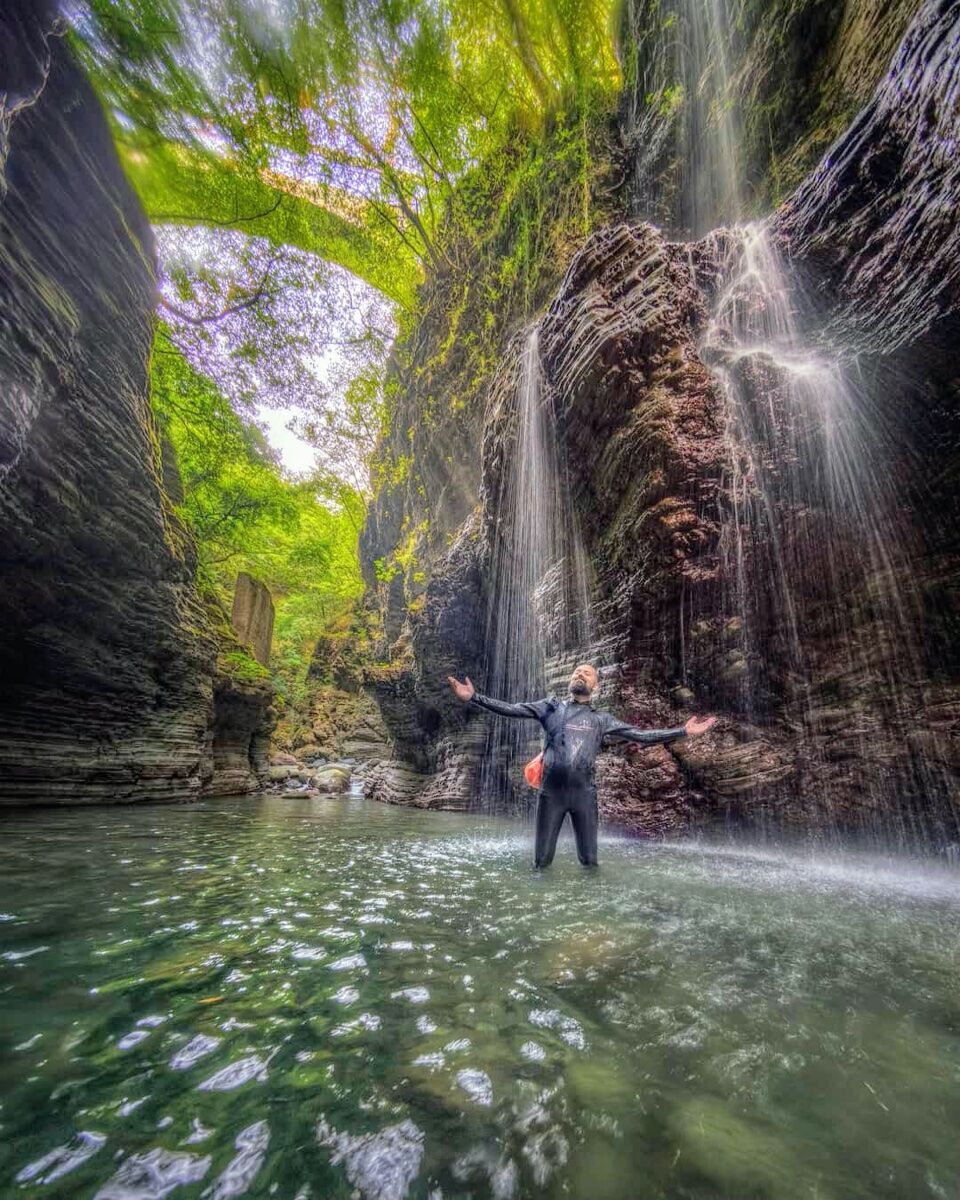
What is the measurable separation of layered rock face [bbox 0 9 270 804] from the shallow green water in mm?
6693

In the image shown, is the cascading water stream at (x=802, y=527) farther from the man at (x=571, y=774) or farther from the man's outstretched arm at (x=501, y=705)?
the man's outstretched arm at (x=501, y=705)

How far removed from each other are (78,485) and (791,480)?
459 inches

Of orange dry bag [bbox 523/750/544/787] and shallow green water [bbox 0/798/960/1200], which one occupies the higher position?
orange dry bag [bbox 523/750/544/787]

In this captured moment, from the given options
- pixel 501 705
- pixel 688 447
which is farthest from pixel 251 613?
pixel 688 447

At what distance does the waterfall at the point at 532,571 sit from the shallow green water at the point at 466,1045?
6.35 m

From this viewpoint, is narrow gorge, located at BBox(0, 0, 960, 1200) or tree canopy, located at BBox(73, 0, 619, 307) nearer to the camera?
narrow gorge, located at BBox(0, 0, 960, 1200)

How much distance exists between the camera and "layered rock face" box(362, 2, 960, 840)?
5613mm

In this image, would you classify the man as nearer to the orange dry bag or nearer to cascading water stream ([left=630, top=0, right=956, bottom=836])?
the orange dry bag

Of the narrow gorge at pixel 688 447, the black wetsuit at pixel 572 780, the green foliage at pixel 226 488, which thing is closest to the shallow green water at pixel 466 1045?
the black wetsuit at pixel 572 780

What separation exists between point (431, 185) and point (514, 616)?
655 inches

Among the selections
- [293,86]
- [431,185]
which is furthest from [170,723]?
[431,185]

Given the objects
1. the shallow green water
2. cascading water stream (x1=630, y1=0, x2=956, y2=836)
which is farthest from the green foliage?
cascading water stream (x1=630, y1=0, x2=956, y2=836)

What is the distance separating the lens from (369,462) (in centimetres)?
2433

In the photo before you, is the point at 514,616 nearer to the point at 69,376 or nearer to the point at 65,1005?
the point at 69,376
